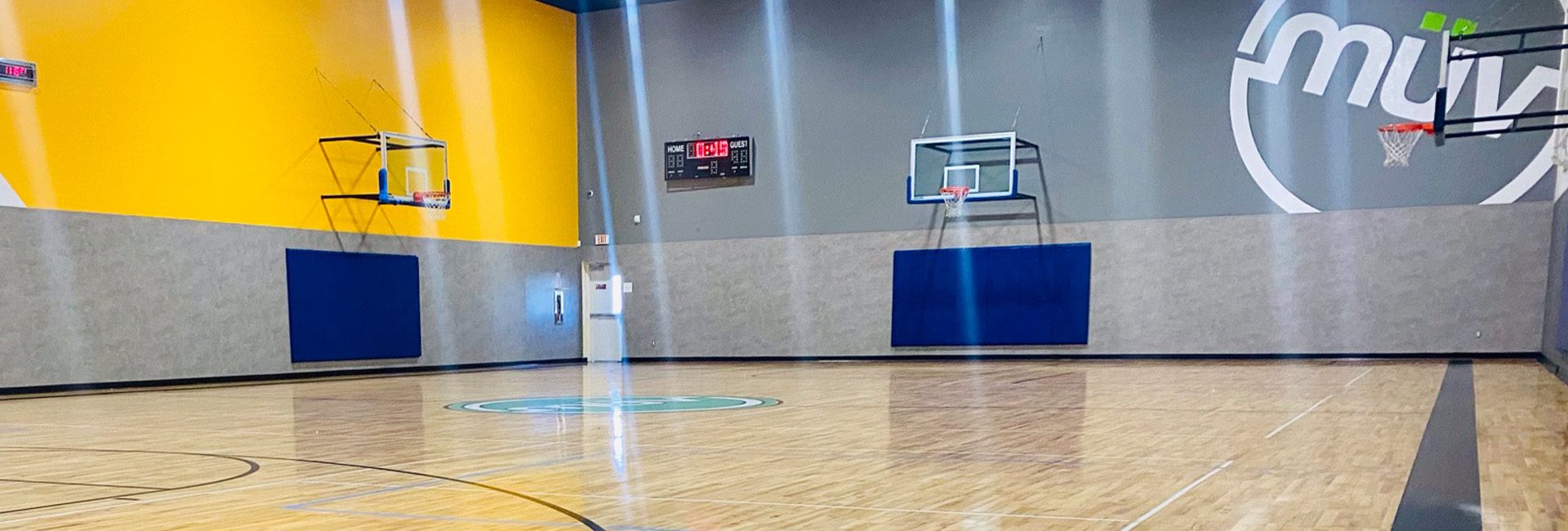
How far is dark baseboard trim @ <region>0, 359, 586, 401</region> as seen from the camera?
1219cm

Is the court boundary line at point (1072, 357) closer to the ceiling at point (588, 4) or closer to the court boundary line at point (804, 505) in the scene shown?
the ceiling at point (588, 4)

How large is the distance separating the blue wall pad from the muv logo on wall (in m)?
10.5

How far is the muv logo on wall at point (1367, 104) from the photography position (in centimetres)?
1432

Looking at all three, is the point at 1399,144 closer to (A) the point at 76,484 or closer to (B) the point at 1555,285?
(B) the point at 1555,285

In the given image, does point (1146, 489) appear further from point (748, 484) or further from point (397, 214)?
point (397, 214)

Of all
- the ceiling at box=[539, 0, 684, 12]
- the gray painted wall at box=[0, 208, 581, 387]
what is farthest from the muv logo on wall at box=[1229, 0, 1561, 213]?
the gray painted wall at box=[0, 208, 581, 387]

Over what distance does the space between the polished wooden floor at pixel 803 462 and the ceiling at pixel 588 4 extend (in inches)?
372

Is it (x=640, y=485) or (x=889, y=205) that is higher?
(x=889, y=205)

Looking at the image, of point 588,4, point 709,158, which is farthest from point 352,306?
point 588,4

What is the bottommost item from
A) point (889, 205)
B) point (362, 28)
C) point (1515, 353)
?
point (1515, 353)

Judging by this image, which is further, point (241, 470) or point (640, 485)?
point (241, 470)

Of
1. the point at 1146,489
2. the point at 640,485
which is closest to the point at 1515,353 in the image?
the point at 1146,489

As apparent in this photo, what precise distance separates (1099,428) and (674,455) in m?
2.52

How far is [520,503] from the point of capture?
444cm
